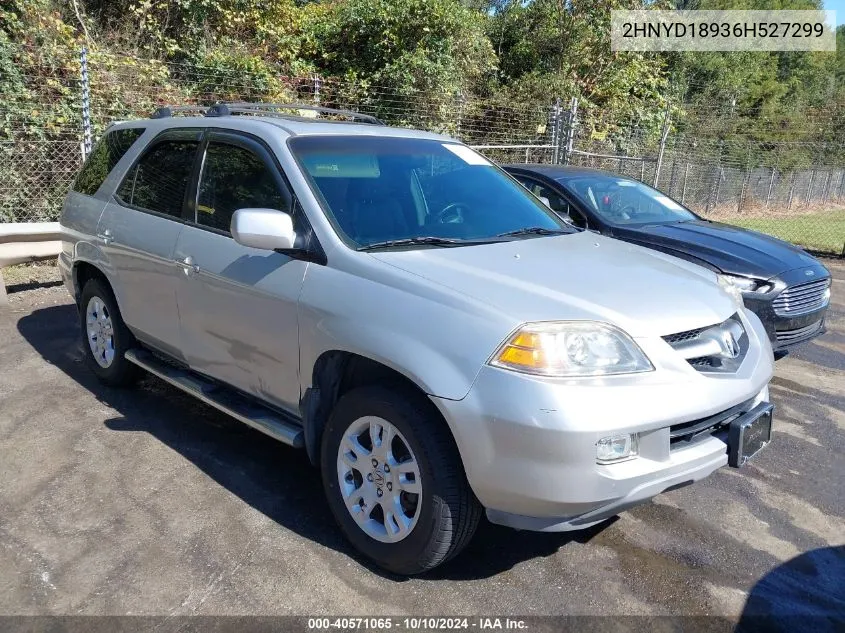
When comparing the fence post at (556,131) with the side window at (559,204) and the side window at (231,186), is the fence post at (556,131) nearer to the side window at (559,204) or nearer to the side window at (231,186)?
the side window at (559,204)

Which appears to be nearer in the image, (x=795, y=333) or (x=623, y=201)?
(x=795, y=333)

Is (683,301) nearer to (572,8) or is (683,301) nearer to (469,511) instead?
(469,511)

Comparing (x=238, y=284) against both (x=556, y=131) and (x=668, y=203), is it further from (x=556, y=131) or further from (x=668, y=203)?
(x=556, y=131)

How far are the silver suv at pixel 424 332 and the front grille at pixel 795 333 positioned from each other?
7.89 feet

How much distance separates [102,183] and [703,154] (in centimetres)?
2086

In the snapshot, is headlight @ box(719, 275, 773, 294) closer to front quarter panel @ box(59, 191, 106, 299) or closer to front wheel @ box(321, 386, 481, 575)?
front wheel @ box(321, 386, 481, 575)

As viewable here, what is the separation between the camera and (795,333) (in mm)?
5711

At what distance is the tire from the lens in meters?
4.85

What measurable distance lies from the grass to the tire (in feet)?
39.6

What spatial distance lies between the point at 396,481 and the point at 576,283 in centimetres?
111


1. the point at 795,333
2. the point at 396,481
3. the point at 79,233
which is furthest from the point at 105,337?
the point at 795,333

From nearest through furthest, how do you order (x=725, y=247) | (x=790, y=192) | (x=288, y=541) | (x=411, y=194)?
(x=288, y=541)
(x=411, y=194)
(x=725, y=247)
(x=790, y=192)

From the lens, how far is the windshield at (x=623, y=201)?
22.2 feet

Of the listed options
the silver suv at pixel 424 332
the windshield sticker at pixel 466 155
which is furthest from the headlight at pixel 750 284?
the windshield sticker at pixel 466 155
